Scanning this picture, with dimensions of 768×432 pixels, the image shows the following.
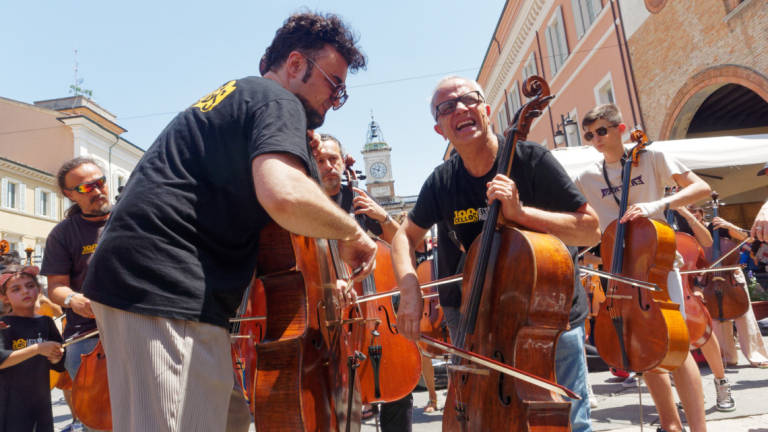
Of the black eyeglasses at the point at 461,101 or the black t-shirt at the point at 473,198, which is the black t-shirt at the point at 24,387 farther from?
the black eyeglasses at the point at 461,101

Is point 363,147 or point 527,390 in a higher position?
point 363,147

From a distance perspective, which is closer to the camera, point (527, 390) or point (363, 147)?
point (527, 390)

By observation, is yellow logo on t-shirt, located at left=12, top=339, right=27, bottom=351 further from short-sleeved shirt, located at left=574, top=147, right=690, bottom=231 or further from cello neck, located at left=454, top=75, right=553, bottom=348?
short-sleeved shirt, located at left=574, top=147, right=690, bottom=231

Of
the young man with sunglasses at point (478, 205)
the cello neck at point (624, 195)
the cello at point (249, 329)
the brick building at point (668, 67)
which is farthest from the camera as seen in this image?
the brick building at point (668, 67)

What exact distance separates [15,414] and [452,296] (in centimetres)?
323

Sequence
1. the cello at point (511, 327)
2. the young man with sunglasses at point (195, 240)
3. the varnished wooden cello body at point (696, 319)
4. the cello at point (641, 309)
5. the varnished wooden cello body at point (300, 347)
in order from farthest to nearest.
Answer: the varnished wooden cello body at point (696, 319) → the cello at point (641, 309) → the cello at point (511, 327) → the varnished wooden cello body at point (300, 347) → the young man with sunglasses at point (195, 240)

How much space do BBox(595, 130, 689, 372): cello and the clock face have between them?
66485 millimetres

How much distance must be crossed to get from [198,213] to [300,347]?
21.4 inches

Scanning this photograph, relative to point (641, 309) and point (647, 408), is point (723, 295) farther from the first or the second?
point (641, 309)

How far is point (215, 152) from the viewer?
1725 mm

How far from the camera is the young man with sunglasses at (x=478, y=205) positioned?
2.38 metres

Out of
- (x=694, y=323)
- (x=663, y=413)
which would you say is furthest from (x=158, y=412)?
(x=694, y=323)

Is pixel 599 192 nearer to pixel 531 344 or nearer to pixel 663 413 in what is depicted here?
pixel 663 413

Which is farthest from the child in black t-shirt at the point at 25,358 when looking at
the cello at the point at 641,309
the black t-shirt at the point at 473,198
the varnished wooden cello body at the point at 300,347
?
Result: the cello at the point at 641,309
